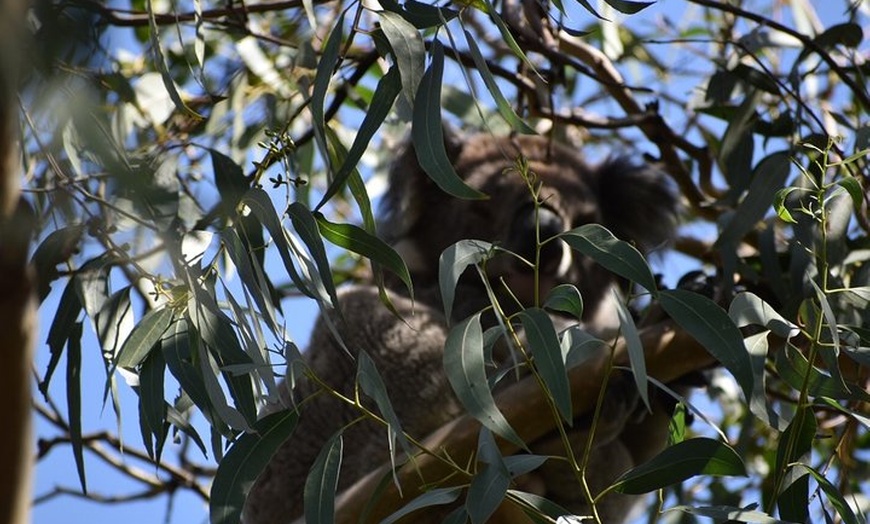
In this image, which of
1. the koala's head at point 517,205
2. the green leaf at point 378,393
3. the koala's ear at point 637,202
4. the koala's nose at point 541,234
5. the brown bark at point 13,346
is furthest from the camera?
the koala's ear at point 637,202

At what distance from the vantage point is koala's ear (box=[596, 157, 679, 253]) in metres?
3.36

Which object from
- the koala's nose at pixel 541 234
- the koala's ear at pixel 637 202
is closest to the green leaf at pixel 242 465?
the koala's nose at pixel 541 234

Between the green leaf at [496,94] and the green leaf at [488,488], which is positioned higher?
the green leaf at [496,94]

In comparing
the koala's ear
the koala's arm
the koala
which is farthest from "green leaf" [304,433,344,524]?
the koala's ear

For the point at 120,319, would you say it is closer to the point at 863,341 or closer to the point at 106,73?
the point at 106,73

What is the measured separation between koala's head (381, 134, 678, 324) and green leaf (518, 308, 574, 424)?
67.0 inches

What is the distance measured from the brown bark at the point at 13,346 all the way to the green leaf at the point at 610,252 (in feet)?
3.06

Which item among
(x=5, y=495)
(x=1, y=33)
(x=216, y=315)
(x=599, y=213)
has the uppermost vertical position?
(x=599, y=213)

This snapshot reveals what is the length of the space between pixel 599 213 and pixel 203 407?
196cm

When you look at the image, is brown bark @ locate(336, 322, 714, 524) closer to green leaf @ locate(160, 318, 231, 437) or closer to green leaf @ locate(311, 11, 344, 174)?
green leaf @ locate(160, 318, 231, 437)

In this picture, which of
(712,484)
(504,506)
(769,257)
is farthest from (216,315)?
(712,484)

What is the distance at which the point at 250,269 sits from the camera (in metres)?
1.51

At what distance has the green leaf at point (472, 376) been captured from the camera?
4.31 ft

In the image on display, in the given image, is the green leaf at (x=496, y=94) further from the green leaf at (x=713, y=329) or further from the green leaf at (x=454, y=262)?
the green leaf at (x=713, y=329)
